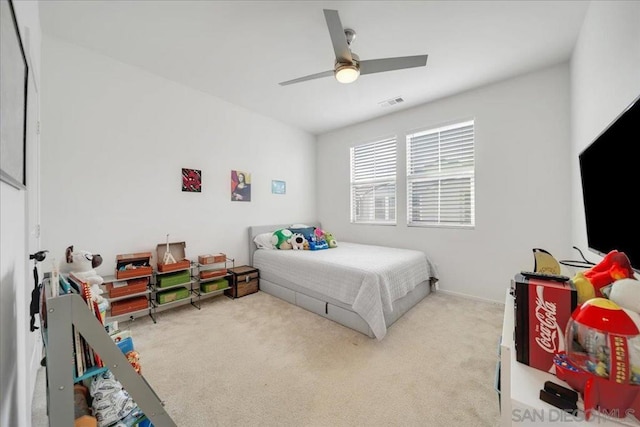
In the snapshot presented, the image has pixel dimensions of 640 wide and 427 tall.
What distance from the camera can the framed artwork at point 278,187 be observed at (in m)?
4.17

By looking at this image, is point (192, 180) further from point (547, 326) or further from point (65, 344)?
point (547, 326)

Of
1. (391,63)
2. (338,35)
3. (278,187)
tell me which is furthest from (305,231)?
(338,35)

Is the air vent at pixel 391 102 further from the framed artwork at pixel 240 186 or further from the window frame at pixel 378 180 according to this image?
the framed artwork at pixel 240 186

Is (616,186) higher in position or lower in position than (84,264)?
higher

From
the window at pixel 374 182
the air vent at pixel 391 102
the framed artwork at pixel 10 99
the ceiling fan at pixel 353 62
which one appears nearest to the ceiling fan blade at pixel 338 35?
the ceiling fan at pixel 353 62

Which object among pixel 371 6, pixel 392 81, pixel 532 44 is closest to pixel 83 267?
pixel 371 6

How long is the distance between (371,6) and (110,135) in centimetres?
277

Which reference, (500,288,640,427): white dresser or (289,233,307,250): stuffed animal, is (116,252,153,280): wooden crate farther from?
(500,288,640,427): white dresser

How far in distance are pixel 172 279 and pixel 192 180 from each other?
1.24 m

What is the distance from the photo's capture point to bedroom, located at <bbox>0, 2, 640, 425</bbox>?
217cm

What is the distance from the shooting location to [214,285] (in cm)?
314

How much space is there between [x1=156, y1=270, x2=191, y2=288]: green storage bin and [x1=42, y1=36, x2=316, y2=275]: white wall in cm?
35

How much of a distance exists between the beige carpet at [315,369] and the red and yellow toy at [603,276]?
1037mm

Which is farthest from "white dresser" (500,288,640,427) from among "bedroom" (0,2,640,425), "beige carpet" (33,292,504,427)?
"bedroom" (0,2,640,425)
